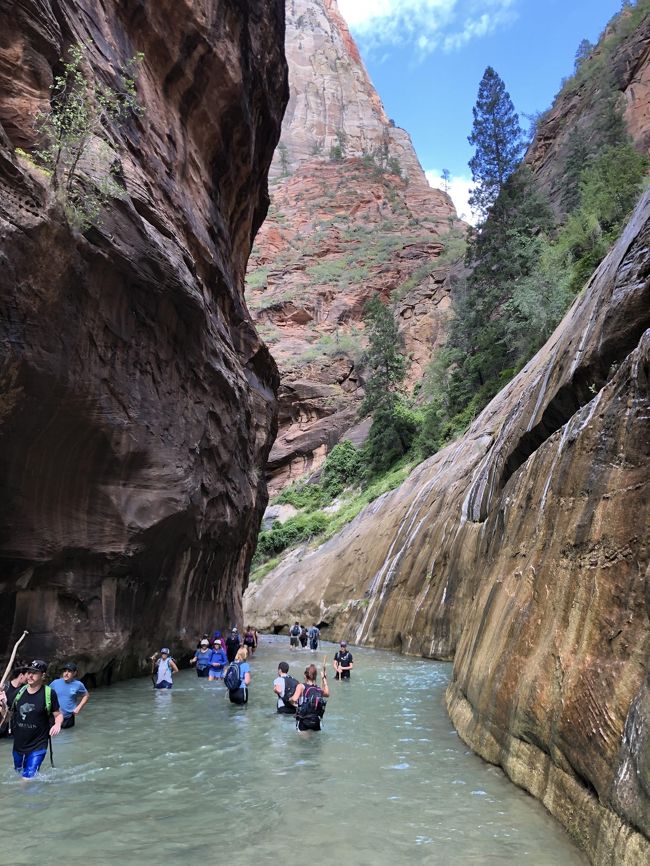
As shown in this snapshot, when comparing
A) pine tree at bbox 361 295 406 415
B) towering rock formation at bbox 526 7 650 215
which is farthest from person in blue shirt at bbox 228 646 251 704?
towering rock formation at bbox 526 7 650 215

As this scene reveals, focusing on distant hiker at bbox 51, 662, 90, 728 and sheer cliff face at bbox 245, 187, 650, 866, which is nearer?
sheer cliff face at bbox 245, 187, 650, 866

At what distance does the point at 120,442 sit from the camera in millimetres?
12305

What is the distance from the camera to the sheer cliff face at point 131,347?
9.85 m

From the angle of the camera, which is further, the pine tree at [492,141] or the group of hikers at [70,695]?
Answer: the pine tree at [492,141]

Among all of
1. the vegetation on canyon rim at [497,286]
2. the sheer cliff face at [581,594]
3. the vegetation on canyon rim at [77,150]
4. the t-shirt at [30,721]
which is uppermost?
the vegetation on canyon rim at [497,286]

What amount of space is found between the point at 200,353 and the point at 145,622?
6.97 meters

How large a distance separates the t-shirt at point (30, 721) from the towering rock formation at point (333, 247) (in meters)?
45.4

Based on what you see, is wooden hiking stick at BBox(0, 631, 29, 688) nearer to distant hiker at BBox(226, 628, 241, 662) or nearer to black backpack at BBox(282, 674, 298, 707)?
black backpack at BBox(282, 674, 298, 707)

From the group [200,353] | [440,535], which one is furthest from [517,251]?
[200,353]

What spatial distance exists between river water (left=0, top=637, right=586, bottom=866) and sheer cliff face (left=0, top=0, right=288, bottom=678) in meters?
3.40

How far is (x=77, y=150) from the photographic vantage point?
938cm

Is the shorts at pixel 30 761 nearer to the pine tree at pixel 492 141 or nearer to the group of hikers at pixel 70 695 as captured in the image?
the group of hikers at pixel 70 695

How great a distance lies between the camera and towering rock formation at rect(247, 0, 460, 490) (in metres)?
58.0

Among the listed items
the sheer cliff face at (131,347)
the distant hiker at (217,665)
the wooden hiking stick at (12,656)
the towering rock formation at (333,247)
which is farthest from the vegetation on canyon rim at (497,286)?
the wooden hiking stick at (12,656)
